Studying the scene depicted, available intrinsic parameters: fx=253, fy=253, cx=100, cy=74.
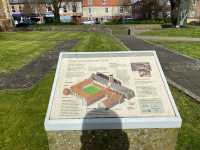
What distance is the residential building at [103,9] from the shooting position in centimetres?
7819

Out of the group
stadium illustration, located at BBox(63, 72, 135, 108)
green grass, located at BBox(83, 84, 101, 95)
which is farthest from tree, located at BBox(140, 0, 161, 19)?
green grass, located at BBox(83, 84, 101, 95)

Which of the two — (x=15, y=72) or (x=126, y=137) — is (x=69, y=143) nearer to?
(x=126, y=137)

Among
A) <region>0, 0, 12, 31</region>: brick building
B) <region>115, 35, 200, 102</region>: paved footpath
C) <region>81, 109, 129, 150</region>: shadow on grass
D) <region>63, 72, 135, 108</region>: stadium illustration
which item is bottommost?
<region>115, 35, 200, 102</region>: paved footpath

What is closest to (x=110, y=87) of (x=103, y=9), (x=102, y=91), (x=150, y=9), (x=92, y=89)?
(x=102, y=91)

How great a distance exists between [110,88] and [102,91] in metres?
0.15

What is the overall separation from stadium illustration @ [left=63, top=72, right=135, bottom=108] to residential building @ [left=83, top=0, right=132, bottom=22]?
75268 mm

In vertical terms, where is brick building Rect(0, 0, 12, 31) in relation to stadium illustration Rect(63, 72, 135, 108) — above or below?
above

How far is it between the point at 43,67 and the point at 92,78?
26.0 ft

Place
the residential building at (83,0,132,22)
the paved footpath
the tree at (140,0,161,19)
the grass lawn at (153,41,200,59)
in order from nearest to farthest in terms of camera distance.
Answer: the paved footpath, the grass lawn at (153,41,200,59), the tree at (140,0,161,19), the residential building at (83,0,132,22)

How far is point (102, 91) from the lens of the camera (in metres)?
4.15

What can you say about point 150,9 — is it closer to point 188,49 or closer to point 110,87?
point 188,49

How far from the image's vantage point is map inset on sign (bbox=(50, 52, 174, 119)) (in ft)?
12.9

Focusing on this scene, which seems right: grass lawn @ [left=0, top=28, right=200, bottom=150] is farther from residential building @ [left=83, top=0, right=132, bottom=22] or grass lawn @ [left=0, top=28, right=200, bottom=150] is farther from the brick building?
residential building @ [left=83, top=0, right=132, bottom=22]

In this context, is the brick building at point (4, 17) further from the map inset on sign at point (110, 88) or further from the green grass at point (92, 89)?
the green grass at point (92, 89)
